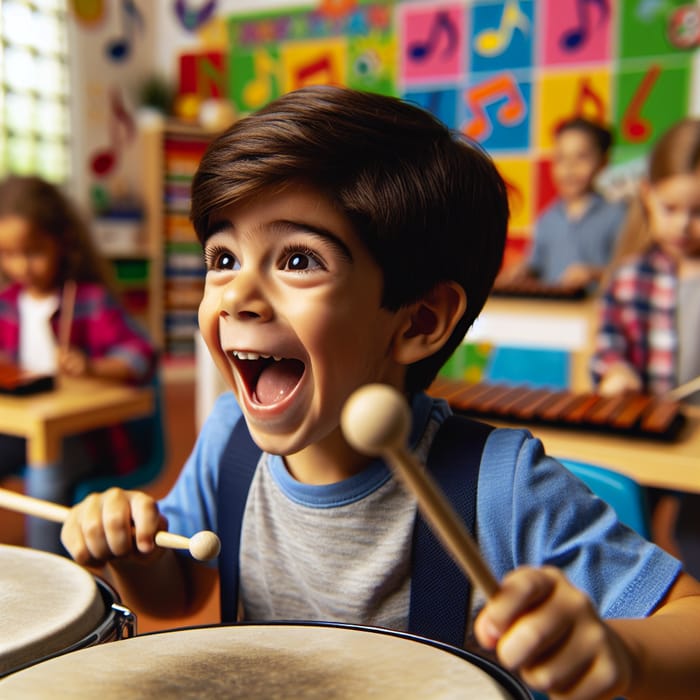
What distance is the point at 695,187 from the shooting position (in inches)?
70.2

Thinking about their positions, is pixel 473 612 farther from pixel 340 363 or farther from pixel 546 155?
pixel 546 155

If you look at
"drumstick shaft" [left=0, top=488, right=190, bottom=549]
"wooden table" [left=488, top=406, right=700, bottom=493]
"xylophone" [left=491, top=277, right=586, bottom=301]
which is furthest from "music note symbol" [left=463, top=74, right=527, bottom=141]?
"drumstick shaft" [left=0, top=488, right=190, bottom=549]

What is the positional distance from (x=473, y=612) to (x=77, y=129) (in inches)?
190

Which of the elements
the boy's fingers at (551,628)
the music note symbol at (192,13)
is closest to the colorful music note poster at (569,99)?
the music note symbol at (192,13)

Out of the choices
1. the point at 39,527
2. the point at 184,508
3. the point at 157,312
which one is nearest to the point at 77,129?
the point at 157,312

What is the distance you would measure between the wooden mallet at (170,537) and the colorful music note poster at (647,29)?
404 centimetres

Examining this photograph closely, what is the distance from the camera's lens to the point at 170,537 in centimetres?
68

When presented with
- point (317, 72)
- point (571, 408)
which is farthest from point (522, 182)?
point (571, 408)

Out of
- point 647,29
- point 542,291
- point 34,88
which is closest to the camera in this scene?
point 542,291

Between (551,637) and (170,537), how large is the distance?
349 mm

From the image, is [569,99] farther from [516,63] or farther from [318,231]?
[318,231]

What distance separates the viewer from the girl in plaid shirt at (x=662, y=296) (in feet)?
5.95

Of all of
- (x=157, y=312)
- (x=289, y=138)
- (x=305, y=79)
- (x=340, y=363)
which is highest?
(x=305, y=79)

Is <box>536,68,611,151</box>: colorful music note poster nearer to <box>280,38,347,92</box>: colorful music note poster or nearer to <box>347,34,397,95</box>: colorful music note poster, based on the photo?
<box>347,34,397,95</box>: colorful music note poster
